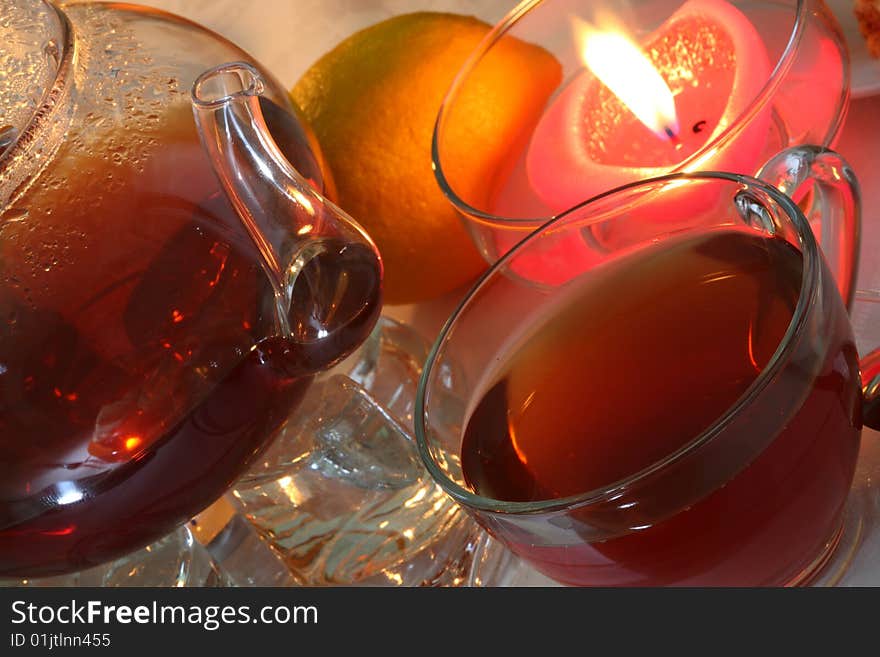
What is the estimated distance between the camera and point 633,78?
66 cm

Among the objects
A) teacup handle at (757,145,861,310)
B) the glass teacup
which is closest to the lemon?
the glass teacup

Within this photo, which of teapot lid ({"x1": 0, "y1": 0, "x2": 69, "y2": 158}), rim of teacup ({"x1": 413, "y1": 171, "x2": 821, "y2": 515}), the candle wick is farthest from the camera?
the candle wick

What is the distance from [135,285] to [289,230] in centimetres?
7

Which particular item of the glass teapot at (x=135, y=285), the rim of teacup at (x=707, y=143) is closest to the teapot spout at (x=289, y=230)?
the glass teapot at (x=135, y=285)

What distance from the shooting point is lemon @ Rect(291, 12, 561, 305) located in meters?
0.67

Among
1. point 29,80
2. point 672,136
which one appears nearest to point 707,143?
point 672,136

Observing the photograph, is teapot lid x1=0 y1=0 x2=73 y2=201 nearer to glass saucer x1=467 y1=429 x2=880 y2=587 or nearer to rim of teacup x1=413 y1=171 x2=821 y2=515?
rim of teacup x1=413 y1=171 x2=821 y2=515

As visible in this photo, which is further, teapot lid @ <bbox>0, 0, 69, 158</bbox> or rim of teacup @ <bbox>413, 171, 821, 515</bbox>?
teapot lid @ <bbox>0, 0, 69, 158</bbox>

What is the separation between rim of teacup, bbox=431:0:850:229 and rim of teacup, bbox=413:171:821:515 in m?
0.06

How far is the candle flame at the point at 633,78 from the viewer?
0.64 metres

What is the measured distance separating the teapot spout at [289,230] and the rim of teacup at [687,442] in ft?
0.16

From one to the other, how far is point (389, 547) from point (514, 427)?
168mm
